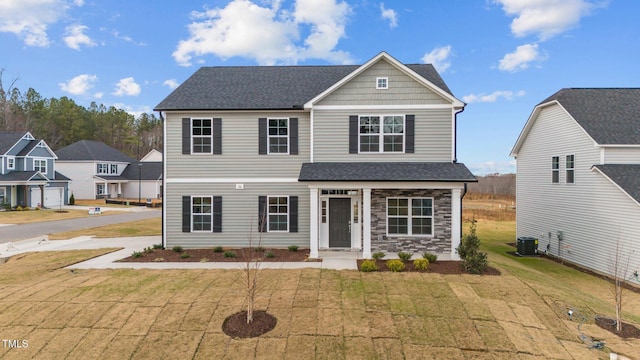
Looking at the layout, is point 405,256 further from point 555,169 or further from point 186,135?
point 555,169

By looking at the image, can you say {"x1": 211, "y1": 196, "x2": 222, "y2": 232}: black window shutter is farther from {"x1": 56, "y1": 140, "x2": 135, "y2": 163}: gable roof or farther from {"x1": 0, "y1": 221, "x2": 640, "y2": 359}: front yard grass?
{"x1": 56, "y1": 140, "x2": 135, "y2": 163}: gable roof

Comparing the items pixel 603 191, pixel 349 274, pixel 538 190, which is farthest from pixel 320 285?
pixel 538 190

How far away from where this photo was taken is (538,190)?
58.9 feet

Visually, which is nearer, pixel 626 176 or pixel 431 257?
pixel 431 257

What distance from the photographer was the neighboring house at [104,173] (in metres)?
43.8

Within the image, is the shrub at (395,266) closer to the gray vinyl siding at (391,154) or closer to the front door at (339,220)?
the front door at (339,220)

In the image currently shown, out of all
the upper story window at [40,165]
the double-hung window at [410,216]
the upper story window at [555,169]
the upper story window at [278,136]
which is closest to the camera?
the double-hung window at [410,216]

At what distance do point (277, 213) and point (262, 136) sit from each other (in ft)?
11.2

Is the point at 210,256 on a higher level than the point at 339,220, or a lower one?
lower

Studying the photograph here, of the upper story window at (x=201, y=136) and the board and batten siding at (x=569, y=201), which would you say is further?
the upper story window at (x=201, y=136)

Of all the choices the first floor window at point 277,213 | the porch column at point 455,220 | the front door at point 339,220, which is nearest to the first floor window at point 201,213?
the first floor window at point 277,213

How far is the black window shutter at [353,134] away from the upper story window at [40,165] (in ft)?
134

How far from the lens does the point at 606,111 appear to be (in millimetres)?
15398

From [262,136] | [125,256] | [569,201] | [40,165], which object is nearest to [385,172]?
[262,136]
